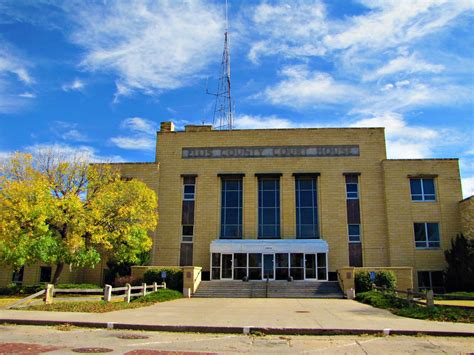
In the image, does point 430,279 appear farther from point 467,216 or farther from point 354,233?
point 354,233

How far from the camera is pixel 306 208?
1420 inches

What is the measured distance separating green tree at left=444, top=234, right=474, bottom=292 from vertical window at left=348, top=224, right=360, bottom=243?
6.52 m

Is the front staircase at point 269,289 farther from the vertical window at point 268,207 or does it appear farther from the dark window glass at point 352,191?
the dark window glass at point 352,191

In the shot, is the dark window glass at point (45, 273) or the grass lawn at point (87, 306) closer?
the grass lawn at point (87, 306)

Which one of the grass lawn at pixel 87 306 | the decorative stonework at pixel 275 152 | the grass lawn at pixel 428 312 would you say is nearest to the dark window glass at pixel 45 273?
the decorative stonework at pixel 275 152

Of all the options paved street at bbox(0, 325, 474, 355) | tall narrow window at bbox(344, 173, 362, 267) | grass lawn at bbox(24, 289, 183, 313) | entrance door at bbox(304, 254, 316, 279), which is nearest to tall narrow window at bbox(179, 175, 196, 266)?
entrance door at bbox(304, 254, 316, 279)

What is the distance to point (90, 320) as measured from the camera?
45.6 ft

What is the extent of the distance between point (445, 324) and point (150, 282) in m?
21.3

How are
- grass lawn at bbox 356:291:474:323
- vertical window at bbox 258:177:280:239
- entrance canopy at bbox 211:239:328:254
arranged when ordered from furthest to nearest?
vertical window at bbox 258:177:280:239 < entrance canopy at bbox 211:239:328:254 < grass lawn at bbox 356:291:474:323

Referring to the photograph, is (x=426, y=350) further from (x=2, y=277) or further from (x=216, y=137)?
(x=2, y=277)

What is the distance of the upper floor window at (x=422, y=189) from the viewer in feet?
115

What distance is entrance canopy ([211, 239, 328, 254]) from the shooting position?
33.4 meters

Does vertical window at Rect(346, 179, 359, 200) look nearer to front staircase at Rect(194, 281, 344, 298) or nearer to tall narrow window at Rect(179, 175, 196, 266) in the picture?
front staircase at Rect(194, 281, 344, 298)

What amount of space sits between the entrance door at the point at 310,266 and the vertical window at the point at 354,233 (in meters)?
3.73
